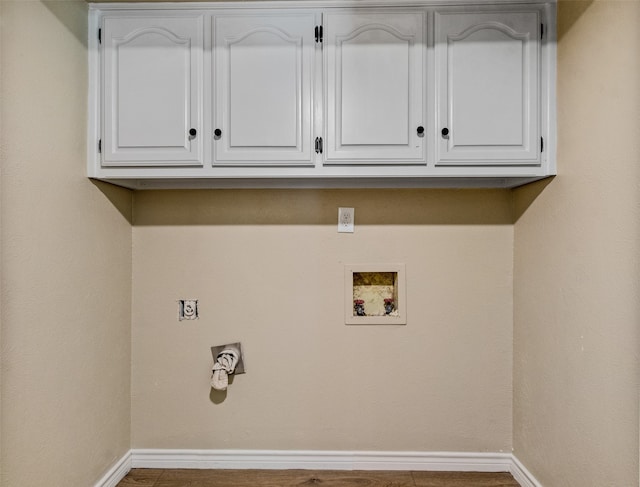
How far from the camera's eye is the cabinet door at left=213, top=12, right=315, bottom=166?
65.6 inches

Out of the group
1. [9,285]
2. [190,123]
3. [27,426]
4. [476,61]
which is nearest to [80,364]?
[27,426]

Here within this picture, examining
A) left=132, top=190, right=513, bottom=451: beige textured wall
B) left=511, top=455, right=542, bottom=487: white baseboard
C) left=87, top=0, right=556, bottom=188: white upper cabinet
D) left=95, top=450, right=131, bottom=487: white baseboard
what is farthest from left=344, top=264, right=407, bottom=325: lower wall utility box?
left=95, top=450, right=131, bottom=487: white baseboard

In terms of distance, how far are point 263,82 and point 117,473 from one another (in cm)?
198

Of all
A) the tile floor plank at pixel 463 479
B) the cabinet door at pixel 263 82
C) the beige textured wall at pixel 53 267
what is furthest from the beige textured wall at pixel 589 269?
the beige textured wall at pixel 53 267

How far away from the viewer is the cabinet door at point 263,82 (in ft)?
5.47

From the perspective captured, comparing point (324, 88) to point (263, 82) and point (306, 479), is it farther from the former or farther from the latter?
point (306, 479)

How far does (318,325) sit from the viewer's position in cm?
204

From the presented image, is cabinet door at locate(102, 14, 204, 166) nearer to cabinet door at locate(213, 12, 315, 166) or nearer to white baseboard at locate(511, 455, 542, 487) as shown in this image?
cabinet door at locate(213, 12, 315, 166)

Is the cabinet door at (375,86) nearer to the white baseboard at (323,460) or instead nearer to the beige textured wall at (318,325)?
the beige textured wall at (318,325)

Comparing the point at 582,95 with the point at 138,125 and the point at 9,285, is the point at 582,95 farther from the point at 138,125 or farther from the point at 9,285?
the point at 9,285

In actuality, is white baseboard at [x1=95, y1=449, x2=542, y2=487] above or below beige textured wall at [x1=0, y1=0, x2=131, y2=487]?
below

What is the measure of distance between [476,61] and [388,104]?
0.41 metres

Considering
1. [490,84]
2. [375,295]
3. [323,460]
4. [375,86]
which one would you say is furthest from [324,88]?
[323,460]

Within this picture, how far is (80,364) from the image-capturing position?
1.64m
